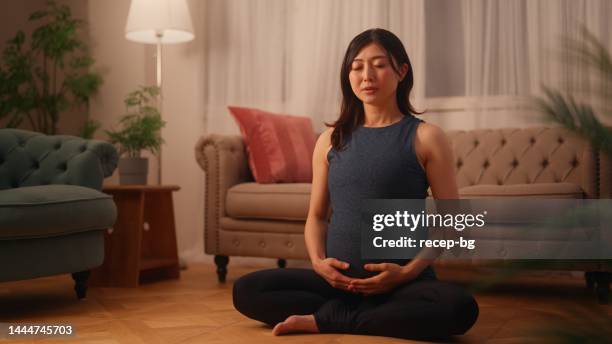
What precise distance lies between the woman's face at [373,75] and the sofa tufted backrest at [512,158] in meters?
1.26

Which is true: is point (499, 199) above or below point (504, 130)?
below

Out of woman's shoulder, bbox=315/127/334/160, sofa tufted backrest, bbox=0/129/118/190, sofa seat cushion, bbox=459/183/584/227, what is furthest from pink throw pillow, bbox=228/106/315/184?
woman's shoulder, bbox=315/127/334/160

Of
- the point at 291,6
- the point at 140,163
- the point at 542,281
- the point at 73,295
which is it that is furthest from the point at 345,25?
the point at 73,295

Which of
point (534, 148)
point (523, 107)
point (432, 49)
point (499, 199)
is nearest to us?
point (523, 107)

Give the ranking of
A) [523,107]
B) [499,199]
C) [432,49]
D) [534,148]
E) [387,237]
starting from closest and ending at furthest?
1. [523,107]
2. [387,237]
3. [499,199]
4. [534,148]
5. [432,49]

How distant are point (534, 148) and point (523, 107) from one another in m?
2.60

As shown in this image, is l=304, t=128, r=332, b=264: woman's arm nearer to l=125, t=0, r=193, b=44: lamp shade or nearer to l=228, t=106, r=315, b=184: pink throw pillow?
l=228, t=106, r=315, b=184: pink throw pillow

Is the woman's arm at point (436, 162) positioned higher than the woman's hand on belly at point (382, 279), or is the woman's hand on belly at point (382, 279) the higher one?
the woman's arm at point (436, 162)

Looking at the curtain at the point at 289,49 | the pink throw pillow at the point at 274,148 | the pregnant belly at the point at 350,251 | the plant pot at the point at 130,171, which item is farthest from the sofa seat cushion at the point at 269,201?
the pregnant belly at the point at 350,251

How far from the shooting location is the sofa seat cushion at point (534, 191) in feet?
7.65

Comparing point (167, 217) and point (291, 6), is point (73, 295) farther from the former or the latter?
point (291, 6)

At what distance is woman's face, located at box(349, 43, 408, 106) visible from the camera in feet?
5.55

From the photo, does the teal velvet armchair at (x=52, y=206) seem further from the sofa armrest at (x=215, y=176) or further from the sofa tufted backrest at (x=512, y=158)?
the sofa tufted backrest at (x=512, y=158)

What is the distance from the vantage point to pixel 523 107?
15.8 inches
